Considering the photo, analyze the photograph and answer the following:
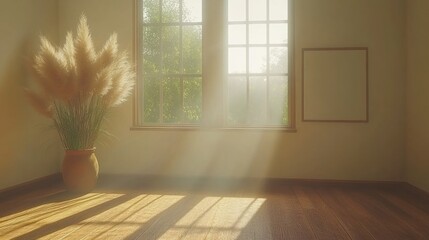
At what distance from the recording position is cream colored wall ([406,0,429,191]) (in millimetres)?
3309

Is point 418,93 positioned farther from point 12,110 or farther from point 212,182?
point 12,110

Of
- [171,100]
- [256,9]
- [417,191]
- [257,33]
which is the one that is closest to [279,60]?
A: [257,33]

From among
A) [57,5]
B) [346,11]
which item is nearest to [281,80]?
[346,11]

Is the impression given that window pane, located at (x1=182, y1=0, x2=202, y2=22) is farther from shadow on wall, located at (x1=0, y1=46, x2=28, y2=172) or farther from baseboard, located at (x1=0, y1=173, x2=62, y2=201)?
baseboard, located at (x1=0, y1=173, x2=62, y2=201)

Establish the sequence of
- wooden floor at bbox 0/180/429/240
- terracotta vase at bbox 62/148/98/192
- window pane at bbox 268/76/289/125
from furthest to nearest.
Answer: window pane at bbox 268/76/289/125
terracotta vase at bbox 62/148/98/192
wooden floor at bbox 0/180/429/240

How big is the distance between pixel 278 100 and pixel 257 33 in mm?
772

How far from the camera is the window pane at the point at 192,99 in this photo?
4.24 meters

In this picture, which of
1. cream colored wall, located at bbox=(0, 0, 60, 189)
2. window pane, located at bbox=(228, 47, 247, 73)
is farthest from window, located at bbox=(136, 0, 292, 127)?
cream colored wall, located at bbox=(0, 0, 60, 189)

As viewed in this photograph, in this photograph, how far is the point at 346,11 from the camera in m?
3.84

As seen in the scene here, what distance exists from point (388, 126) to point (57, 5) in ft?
12.4

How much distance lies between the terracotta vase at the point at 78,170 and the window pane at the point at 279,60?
6.81 feet

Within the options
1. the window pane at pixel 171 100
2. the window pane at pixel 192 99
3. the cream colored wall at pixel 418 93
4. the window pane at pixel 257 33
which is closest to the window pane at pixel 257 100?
the window pane at pixel 257 33

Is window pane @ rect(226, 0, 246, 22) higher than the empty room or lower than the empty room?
higher

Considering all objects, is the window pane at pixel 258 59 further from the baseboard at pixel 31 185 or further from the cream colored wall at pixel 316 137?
the baseboard at pixel 31 185
